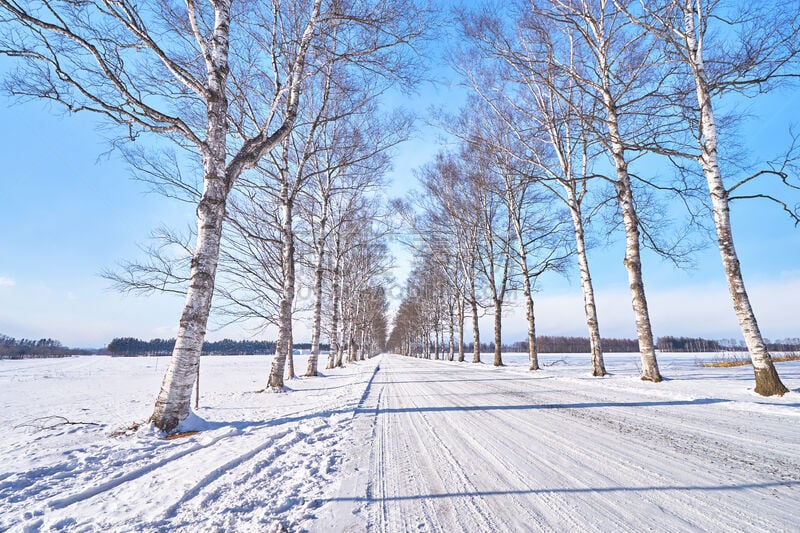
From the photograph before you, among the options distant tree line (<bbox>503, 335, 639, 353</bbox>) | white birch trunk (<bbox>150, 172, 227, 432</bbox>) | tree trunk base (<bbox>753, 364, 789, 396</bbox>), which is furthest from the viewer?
distant tree line (<bbox>503, 335, 639, 353</bbox>)

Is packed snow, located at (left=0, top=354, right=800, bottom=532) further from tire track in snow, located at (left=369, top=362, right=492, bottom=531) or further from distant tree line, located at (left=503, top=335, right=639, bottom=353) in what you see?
distant tree line, located at (left=503, top=335, right=639, bottom=353)

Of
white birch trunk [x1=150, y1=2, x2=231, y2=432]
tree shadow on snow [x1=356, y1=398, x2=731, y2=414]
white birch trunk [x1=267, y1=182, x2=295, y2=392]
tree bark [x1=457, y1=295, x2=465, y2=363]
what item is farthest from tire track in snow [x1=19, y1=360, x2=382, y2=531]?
tree bark [x1=457, y1=295, x2=465, y2=363]

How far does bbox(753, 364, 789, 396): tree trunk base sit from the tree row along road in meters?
1.96

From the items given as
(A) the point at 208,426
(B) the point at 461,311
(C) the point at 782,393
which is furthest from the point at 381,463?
(B) the point at 461,311

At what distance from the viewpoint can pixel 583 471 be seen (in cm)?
234

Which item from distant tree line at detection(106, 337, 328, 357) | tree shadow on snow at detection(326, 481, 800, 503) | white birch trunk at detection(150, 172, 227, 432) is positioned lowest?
distant tree line at detection(106, 337, 328, 357)

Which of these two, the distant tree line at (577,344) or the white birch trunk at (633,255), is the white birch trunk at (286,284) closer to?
the white birch trunk at (633,255)

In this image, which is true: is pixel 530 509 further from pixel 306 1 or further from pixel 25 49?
pixel 306 1

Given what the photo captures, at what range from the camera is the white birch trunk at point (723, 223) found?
224 inches

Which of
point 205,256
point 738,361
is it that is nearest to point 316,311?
point 205,256

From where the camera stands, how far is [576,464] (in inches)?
98.0

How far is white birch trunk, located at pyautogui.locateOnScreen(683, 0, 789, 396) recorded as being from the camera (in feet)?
18.7

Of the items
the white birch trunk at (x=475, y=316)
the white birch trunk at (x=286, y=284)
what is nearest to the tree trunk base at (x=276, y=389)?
the white birch trunk at (x=286, y=284)

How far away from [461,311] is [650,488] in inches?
991
